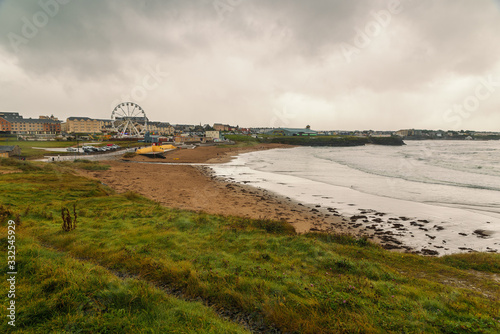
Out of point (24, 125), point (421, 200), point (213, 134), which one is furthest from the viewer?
point (213, 134)

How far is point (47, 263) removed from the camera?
6059mm

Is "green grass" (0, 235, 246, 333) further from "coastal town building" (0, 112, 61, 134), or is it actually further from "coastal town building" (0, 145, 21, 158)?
"coastal town building" (0, 112, 61, 134)

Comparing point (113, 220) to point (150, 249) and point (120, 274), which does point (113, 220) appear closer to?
point (150, 249)

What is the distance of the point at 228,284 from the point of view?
653 cm

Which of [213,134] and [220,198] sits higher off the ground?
[213,134]

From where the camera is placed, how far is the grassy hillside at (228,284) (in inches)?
188

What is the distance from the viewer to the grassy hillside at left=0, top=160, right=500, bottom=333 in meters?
4.78

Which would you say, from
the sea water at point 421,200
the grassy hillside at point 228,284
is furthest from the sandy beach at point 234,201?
the grassy hillside at point 228,284

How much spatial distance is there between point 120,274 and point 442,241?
1842 cm

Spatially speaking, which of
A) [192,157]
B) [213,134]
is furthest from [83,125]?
[192,157]

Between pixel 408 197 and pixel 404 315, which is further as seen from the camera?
pixel 408 197

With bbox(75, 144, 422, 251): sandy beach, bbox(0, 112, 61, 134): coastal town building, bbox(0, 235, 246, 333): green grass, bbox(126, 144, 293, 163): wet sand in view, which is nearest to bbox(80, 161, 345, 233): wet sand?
bbox(75, 144, 422, 251): sandy beach

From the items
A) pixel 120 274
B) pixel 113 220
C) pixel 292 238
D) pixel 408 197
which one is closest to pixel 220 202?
pixel 113 220

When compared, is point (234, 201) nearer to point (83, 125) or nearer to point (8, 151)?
point (8, 151)
